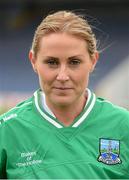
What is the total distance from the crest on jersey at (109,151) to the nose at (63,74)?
1.23 feet

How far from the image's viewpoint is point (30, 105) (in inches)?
117

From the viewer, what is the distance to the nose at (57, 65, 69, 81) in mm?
2710

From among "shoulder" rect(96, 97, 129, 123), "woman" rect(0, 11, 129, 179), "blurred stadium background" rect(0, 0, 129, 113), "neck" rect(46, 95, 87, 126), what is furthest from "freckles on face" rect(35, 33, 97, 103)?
"blurred stadium background" rect(0, 0, 129, 113)

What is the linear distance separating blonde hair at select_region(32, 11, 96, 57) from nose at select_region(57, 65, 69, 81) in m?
0.19

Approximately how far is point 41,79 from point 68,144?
35 centimetres

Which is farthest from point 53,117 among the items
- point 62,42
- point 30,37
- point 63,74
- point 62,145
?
point 30,37

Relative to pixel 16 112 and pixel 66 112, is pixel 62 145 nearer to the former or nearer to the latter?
pixel 66 112

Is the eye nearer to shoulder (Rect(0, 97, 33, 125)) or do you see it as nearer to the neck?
the neck

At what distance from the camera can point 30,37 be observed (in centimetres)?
1598

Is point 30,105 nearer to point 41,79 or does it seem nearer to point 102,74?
point 41,79

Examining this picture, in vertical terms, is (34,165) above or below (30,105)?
below

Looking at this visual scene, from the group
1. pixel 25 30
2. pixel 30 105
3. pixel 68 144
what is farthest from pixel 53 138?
pixel 25 30

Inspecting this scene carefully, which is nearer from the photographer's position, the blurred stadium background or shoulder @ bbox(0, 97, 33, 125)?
shoulder @ bbox(0, 97, 33, 125)

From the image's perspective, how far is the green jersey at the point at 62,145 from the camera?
8.92ft
